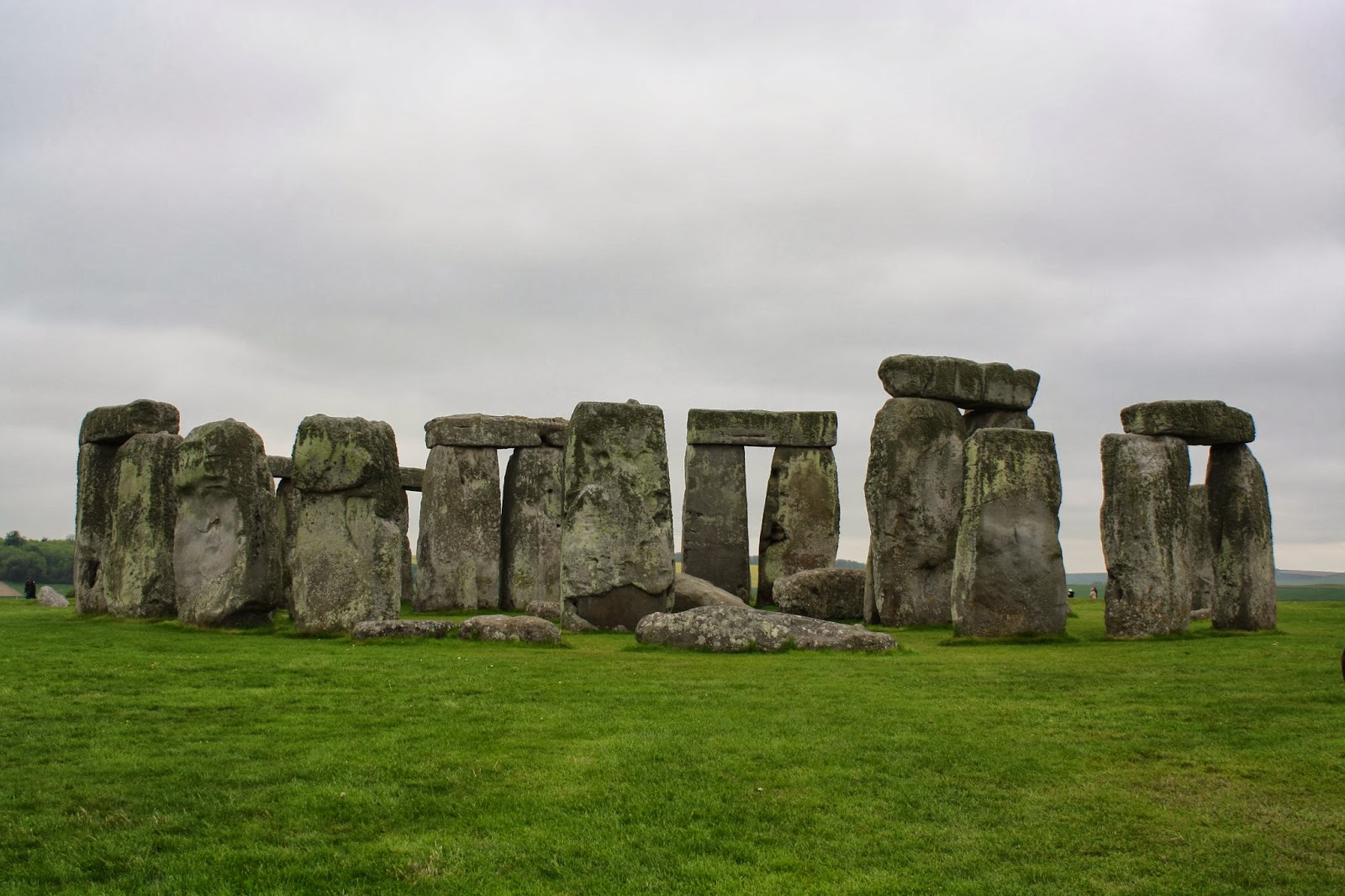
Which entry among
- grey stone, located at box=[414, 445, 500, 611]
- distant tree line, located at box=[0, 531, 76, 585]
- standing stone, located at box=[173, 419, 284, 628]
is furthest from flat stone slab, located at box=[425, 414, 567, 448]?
distant tree line, located at box=[0, 531, 76, 585]

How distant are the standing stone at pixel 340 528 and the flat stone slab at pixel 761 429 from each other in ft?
37.0

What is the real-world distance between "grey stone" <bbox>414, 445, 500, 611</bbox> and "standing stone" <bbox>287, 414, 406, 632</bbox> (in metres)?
7.35

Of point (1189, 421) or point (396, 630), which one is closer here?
point (396, 630)

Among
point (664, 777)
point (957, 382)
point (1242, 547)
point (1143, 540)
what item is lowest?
point (664, 777)

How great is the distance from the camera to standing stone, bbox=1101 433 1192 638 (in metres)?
14.5

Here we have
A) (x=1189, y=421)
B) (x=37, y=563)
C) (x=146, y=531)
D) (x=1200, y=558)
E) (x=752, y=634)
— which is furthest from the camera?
→ (x=37, y=563)

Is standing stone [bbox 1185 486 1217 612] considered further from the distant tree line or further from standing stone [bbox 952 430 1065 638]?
the distant tree line

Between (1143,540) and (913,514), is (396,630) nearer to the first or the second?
(913,514)

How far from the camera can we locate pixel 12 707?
27.8 ft

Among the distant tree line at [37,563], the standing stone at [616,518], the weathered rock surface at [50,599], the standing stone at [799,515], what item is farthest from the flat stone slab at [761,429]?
the distant tree line at [37,563]

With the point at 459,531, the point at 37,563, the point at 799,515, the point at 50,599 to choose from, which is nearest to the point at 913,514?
the point at 799,515

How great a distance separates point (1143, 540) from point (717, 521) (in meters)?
11.0

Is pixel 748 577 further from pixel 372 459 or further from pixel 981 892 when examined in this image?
pixel 981 892

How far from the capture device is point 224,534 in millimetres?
15172
